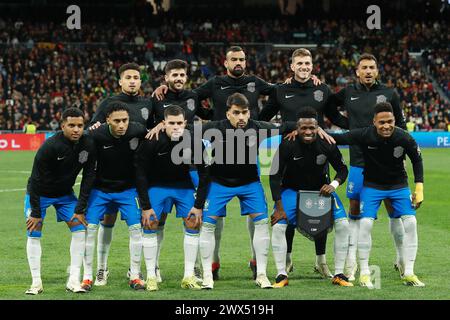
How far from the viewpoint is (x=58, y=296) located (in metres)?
9.16

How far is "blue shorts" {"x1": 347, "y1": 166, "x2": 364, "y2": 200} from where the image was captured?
10.8 m

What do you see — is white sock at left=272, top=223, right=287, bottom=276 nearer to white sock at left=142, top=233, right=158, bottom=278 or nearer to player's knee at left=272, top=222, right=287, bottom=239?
player's knee at left=272, top=222, right=287, bottom=239

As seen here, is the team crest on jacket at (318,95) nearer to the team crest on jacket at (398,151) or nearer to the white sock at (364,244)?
the team crest on jacket at (398,151)

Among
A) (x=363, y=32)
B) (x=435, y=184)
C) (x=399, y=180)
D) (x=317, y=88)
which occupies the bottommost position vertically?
(x=435, y=184)

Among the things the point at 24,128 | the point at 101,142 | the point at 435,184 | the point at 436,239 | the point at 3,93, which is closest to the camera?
the point at 101,142

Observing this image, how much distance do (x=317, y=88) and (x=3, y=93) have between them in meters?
31.4

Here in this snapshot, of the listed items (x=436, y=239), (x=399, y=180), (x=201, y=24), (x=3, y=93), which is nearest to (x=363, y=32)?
(x=201, y=24)

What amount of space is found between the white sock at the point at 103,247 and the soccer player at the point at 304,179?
1.98m

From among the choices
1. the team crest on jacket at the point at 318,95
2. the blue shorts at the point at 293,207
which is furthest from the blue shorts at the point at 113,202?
the team crest on jacket at the point at 318,95

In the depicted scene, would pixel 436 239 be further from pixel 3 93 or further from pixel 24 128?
pixel 3 93

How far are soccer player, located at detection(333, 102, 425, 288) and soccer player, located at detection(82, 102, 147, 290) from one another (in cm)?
246

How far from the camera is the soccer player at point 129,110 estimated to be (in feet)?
33.9

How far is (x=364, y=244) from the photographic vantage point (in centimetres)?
996

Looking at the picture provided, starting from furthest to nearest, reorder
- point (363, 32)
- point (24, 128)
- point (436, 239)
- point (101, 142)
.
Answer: point (363, 32), point (24, 128), point (436, 239), point (101, 142)
